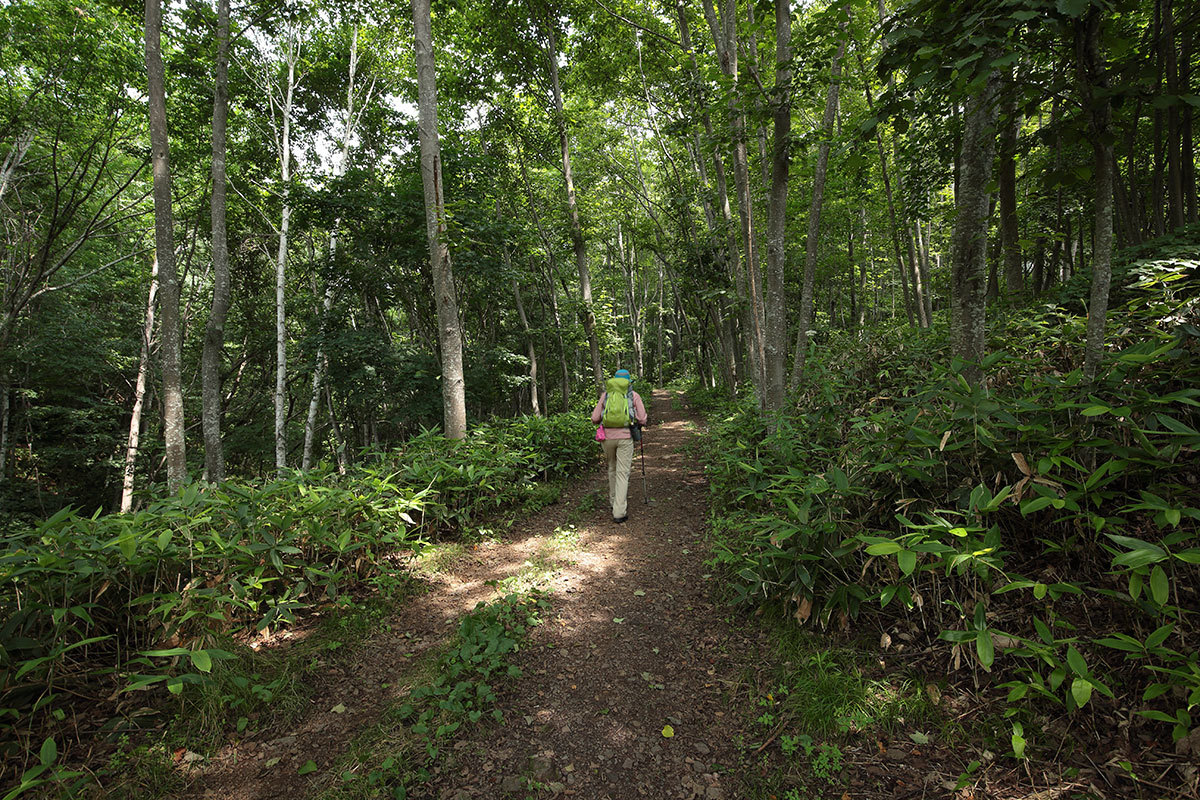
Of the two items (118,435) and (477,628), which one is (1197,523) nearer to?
(477,628)

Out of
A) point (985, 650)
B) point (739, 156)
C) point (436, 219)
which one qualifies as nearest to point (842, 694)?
point (985, 650)

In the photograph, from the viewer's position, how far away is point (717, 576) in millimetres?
4000

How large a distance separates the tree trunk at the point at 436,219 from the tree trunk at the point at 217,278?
4238 millimetres

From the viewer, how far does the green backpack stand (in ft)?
18.3

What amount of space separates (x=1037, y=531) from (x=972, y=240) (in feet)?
7.09

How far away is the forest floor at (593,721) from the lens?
2078 millimetres

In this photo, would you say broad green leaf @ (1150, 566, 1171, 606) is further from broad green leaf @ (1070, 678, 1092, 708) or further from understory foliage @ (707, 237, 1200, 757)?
broad green leaf @ (1070, 678, 1092, 708)

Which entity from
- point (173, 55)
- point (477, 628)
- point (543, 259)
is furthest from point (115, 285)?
point (477, 628)

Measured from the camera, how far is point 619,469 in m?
5.65

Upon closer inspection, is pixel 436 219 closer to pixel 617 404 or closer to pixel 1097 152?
pixel 617 404

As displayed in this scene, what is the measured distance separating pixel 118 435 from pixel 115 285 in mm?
4733

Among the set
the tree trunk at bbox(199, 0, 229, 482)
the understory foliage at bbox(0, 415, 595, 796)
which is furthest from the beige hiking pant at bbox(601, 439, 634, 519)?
the tree trunk at bbox(199, 0, 229, 482)

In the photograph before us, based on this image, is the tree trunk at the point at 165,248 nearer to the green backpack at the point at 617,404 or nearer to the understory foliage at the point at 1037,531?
the green backpack at the point at 617,404

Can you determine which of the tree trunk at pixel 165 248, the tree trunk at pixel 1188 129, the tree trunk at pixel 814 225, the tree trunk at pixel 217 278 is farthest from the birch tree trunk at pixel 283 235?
the tree trunk at pixel 1188 129
